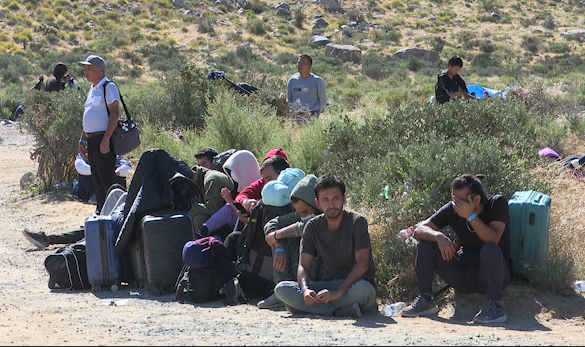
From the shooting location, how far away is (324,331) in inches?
161

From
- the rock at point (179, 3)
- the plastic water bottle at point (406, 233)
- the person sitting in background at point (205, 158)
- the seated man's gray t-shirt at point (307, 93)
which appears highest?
the rock at point (179, 3)

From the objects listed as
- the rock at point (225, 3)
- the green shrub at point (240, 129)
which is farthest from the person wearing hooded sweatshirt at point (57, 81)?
the rock at point (225, 3)

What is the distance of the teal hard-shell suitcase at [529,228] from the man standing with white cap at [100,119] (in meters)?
4.38

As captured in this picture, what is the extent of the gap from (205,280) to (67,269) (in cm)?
134

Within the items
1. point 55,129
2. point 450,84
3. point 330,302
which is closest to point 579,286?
point 330,302

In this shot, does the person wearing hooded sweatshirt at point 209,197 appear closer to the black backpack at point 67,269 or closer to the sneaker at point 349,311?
the black backpack at point 67,269

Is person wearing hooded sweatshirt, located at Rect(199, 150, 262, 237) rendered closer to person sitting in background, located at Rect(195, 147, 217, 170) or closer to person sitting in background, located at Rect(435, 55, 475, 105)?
person sitting in background, located at Rect(195, 147, 217, 170)

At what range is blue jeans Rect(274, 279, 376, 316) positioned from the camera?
15.2ft

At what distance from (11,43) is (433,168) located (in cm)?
4313

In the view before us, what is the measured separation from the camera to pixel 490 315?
174 inches

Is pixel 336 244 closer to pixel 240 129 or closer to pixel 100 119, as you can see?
pixel 100 119

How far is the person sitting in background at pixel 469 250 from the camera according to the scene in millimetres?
4492

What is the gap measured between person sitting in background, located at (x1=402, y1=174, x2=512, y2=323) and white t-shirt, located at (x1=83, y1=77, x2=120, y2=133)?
4012 millimetres

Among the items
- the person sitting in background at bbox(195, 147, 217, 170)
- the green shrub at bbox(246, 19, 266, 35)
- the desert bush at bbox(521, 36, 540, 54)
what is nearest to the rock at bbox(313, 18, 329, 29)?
the green shrub at bbox(246, 19, 266, 35)
